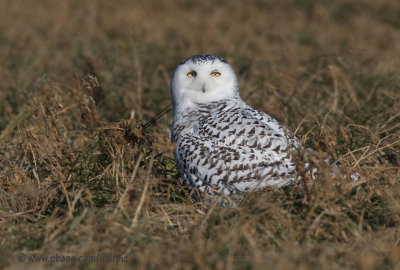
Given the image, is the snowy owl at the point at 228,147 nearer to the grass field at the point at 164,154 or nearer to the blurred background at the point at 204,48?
the grass field at the point at 164,154

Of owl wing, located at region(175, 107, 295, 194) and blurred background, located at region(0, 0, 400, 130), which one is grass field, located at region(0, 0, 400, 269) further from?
owl wing, located at region(175, 107, 295, 194)

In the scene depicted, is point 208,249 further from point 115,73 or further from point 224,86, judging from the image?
point 115,73

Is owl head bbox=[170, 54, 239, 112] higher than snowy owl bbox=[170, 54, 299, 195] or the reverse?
higher

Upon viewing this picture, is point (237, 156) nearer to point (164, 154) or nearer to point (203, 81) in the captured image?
point (203, 81)

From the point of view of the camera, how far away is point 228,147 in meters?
3.94

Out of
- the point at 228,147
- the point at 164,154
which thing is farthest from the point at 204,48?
the point at 228,147

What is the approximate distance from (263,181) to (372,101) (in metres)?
2.32

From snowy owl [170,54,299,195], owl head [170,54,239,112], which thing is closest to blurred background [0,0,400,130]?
owl head [170,54,239,112]

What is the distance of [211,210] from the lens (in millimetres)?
3385

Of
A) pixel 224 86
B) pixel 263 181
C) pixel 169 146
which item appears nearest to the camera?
pixel 169 146

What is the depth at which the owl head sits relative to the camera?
14.8ft

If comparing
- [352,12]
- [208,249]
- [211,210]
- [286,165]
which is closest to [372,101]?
[286,165]

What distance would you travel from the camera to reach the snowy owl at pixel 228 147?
383 cm

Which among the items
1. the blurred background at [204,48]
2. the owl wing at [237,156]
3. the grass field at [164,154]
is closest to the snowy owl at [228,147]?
the owl wing at [237,156]
